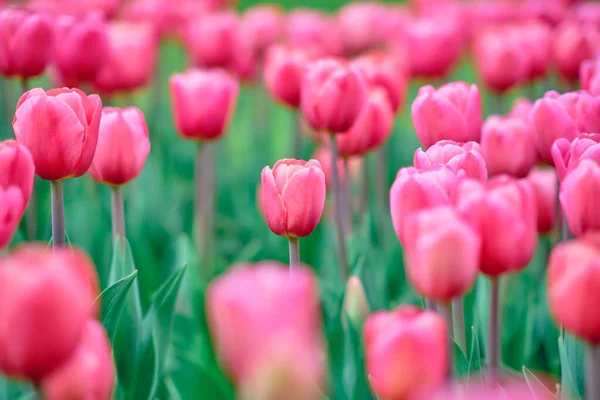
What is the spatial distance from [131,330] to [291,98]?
625 mm

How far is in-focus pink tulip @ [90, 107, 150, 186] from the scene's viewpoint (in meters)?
0.94

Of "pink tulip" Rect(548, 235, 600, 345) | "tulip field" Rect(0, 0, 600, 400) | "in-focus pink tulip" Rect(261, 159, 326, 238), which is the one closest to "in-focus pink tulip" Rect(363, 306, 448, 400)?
"tulip field" Rect(0, 0, 600, 400)

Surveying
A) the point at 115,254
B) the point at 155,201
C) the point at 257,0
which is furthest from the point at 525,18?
the point at 257,0

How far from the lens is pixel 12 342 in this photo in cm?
46

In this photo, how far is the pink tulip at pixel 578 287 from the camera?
1.69ft

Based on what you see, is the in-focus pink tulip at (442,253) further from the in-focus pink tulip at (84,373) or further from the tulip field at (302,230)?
the in-focus pink tulip at (84,373)

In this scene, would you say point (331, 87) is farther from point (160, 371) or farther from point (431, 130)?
point (160, 371)

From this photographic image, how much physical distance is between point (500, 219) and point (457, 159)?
13cm

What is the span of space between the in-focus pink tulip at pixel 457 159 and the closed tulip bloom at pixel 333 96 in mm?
294

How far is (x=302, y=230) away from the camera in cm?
82

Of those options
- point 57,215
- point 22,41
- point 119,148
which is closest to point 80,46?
point 22,41

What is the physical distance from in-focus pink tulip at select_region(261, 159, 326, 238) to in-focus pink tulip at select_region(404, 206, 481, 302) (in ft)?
0.80

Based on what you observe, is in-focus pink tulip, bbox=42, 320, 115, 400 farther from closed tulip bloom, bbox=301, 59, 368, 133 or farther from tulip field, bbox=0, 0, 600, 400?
closed tulip bloom, bbox=301, 59, 368, 133

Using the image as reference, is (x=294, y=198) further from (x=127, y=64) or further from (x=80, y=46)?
(x=127, y=64)
